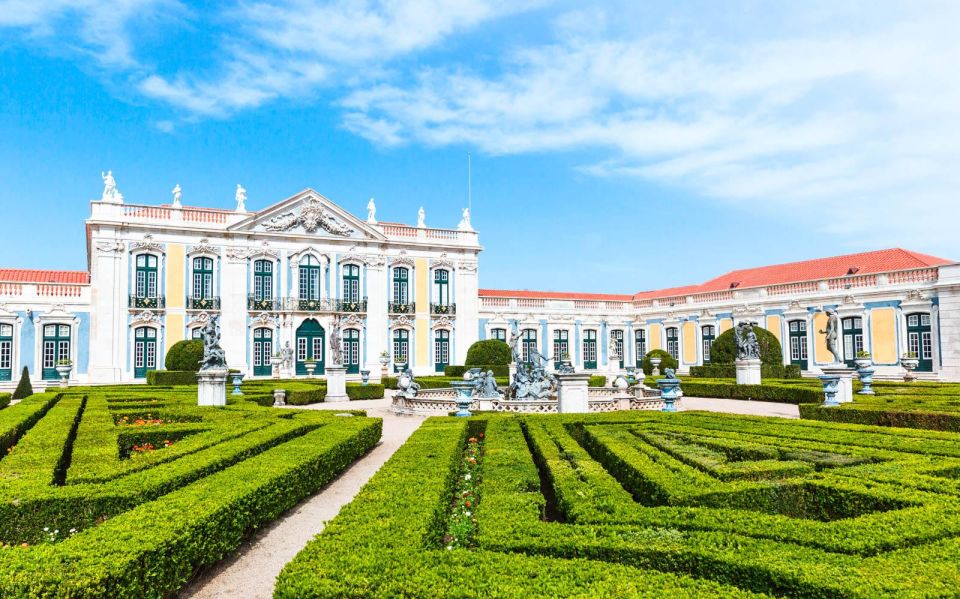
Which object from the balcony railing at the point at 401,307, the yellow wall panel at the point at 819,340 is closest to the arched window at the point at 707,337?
the yellow wall panel at the point at 819,340

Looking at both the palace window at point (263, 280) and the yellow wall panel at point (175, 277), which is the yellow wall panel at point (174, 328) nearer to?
the yellow wall panel at point (175, 277)

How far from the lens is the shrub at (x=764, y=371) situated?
74.5ft

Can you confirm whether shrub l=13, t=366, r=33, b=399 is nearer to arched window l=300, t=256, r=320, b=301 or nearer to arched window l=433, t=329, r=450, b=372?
arched window l=300, t=256, r=320, b=301

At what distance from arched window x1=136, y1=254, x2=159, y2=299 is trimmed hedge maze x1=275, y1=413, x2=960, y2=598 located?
944 inches

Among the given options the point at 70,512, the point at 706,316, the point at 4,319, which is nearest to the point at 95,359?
the point at 4,319

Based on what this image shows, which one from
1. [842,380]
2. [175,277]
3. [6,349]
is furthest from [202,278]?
[842,380]

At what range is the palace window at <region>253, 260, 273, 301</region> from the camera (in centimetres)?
2903

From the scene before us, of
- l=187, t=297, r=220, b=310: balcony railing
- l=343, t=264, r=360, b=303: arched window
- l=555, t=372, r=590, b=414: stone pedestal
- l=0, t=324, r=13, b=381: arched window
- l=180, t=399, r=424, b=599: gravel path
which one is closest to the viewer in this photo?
l=180, t=399, r=424, b=599: gravel path

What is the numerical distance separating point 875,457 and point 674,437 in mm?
2328

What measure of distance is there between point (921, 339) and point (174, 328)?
2981 centimetres

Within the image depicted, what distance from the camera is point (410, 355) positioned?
3155cm

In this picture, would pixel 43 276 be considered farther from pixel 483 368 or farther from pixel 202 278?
pixel 483 368

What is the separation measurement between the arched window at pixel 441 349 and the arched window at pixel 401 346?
4.58ft

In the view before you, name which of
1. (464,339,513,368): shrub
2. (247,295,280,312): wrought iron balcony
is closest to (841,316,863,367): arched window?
(464,339,513,368): shrub
